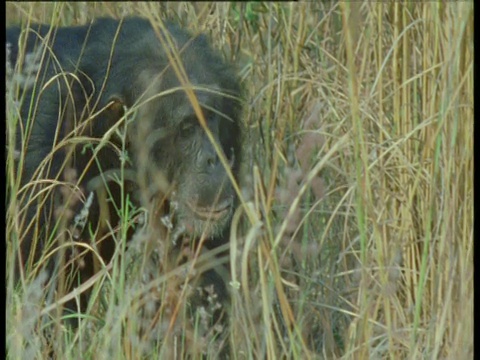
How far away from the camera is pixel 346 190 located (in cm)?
363

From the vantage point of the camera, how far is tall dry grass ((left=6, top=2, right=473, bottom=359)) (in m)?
2.48

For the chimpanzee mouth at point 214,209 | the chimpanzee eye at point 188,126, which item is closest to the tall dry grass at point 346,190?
the chimpanzee mouth at point 214,209

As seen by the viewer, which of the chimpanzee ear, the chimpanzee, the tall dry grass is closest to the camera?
the tall dry grass

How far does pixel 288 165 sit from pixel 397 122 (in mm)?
446

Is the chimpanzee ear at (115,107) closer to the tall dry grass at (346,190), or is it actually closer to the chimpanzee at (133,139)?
the chimpanzee at (133,139)

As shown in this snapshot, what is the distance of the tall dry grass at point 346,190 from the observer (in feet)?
8.15

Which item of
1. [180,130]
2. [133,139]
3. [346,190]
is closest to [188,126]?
[180,130]

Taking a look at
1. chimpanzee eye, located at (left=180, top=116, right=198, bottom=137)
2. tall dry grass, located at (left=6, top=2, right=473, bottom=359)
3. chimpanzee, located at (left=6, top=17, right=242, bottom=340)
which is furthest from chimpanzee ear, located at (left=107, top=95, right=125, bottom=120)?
tall dry grass, located at (left=6, top=2, right=473, bottom=359)

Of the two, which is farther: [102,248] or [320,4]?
[320,4]

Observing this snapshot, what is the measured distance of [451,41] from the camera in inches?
115

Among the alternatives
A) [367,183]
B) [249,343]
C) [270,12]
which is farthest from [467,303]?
[270,12]

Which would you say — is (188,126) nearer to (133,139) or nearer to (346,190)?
(133,139)

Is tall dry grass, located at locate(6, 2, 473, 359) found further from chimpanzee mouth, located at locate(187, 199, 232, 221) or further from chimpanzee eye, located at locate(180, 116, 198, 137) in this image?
→ chimpanzee eye, located at locate(180, 116, 198, 137)

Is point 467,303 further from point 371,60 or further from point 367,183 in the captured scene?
point 371,60
